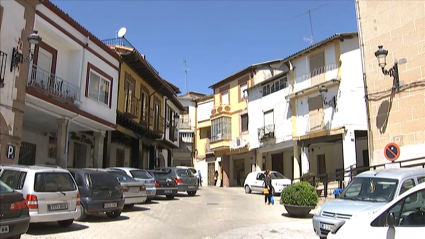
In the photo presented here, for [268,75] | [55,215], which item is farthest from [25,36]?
[268,75]

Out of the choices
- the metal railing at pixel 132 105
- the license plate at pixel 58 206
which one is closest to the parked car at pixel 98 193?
the license plate at pixel 58 206

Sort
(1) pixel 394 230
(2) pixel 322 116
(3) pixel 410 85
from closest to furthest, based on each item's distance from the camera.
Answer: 1. (1) pixel 394 230
2. (3) pixel 410 85
3. (2) pixel 322 116

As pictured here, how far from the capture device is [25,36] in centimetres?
1268

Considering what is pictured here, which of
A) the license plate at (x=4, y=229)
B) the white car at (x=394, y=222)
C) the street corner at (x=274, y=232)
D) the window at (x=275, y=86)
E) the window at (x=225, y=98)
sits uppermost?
the window at (x=225, y=98)

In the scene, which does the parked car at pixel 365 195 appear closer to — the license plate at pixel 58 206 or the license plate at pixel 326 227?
the license plate at pixel 326 227

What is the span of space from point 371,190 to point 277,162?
23.1 meters

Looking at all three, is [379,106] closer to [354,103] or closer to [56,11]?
[354,103]

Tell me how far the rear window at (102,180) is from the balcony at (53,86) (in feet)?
13.9

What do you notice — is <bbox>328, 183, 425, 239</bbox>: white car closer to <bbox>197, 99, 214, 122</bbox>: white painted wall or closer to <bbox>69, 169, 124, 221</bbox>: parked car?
<bbox>69, 169, 124, 221</bbox>: parked car

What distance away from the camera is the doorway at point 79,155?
20453 millimetres

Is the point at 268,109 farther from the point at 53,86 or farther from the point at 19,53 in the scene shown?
the point at 19,53

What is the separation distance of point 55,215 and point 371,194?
7.77m

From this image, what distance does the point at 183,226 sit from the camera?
35.4 feet

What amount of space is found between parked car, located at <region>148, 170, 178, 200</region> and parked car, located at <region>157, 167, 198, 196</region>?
4.99 feet
